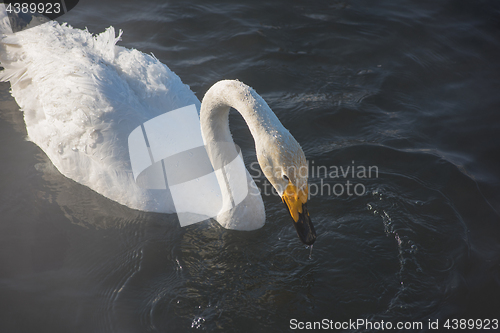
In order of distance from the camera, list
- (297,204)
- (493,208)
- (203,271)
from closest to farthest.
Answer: (297,204)
(203,271)
(493,208)

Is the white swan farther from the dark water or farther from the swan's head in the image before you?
the dark water

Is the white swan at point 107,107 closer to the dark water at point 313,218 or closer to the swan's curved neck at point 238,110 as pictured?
the swan's curved neck at point 238,110

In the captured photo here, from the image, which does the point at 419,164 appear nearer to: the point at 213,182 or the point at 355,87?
the point at 355,87

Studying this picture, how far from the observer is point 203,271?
5.36 meters

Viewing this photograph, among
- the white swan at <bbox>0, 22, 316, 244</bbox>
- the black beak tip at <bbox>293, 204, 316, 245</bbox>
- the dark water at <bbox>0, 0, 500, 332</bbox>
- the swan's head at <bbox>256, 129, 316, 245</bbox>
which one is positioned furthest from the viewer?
the dark water at <bbox>0, 0, 500, 332</bbox>

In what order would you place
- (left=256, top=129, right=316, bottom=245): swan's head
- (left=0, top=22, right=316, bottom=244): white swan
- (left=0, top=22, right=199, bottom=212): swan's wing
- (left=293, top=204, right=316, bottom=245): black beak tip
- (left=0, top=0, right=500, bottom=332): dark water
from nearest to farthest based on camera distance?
(left=256, top=129, right=316, bottom=245): swan's head, (left=293, top=204, right=316, bottom=245): black beak tip, (left=0, top=22, right=316, bottom=244): white swan, (left=0, top=0, right=500, bottom=332): dark water, (left=0, top=22, right=199, bottom=212): swan's wing

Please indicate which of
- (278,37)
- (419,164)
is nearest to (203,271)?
(419,164)

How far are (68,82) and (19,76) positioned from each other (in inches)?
56.5

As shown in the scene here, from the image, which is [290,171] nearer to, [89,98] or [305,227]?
[305,227]

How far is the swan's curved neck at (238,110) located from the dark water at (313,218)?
4.50 feet

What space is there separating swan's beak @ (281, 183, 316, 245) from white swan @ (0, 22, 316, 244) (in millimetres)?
11

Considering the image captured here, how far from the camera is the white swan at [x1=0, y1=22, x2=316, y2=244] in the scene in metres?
4.75

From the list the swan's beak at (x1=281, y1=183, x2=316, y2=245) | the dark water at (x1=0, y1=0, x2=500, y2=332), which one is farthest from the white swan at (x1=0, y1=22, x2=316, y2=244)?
the dark water at (x1=0, y1=0, x2=500, y2=332)

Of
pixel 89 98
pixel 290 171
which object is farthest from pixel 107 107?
pixel 290 171
